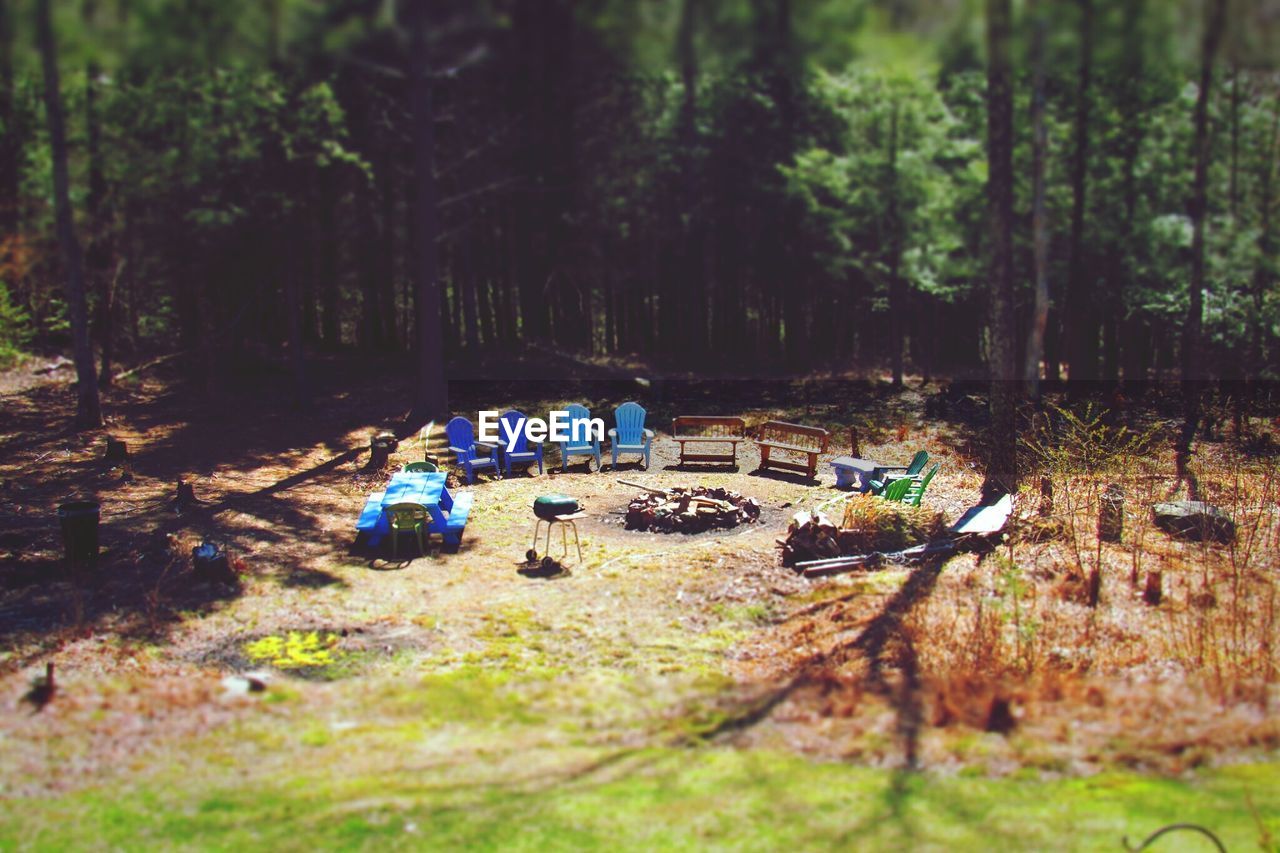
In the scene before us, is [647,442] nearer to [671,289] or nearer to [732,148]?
[671,289]

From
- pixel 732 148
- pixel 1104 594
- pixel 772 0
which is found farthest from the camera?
pixel 732 148

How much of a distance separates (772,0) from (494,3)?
553 cm

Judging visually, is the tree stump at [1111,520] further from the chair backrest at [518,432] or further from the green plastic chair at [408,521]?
the chair backrest at [518,432]

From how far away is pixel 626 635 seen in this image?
336 inches

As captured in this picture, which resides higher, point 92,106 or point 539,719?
point 92,106

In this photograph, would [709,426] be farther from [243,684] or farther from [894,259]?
[243,684]

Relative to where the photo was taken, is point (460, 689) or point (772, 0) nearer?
point (460, 689)

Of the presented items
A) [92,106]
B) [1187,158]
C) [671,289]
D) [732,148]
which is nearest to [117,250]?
[92,106]

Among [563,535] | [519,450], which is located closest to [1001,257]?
[563,535]

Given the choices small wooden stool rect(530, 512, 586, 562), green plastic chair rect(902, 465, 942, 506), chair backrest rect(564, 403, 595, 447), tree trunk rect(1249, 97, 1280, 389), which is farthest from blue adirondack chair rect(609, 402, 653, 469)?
tree trunk rect(1249, 97, 1280, 389)

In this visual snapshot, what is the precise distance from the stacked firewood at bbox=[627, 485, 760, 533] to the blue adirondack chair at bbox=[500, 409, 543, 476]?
8.73ft

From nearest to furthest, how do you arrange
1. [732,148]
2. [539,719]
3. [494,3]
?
[539,719]
[494,3]
[732,148]

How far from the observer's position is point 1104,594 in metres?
8.84

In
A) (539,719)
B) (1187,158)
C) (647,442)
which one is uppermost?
(1187,158)
